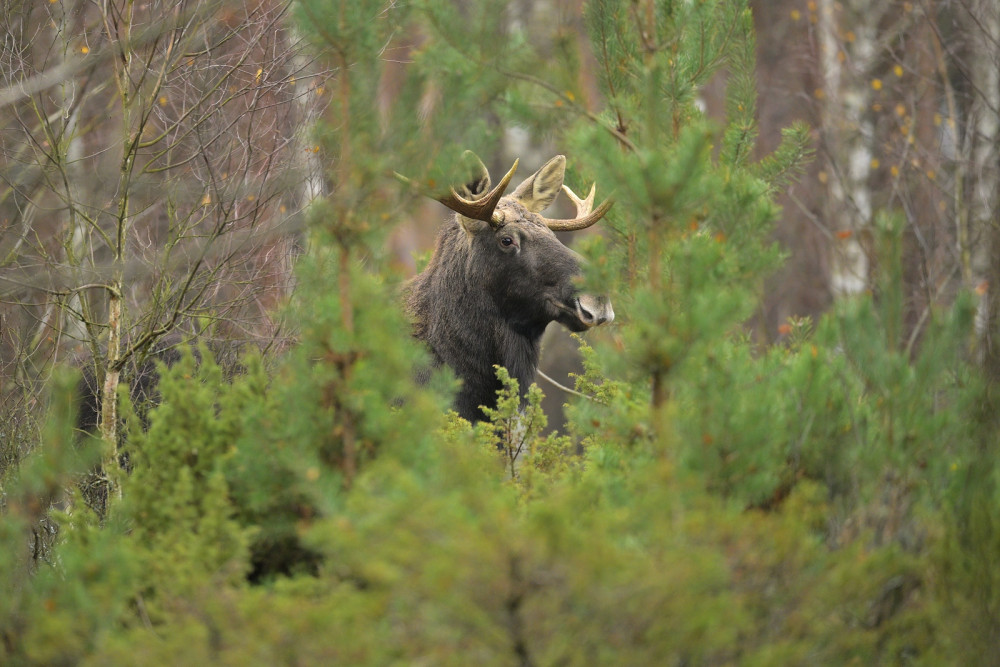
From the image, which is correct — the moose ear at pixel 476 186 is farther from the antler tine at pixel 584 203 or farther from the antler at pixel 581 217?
the antler tine at pixel 584 203

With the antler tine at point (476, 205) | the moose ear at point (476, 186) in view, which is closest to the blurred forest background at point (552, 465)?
the antler tine at point (476, 205)

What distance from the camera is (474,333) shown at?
6.94m

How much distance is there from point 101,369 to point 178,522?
2521 mm

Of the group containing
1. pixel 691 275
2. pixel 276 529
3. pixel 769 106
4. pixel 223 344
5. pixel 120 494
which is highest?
pixel 769 106

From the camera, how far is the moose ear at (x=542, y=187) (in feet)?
24.1

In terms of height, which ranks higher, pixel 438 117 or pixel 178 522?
pixel 438 117

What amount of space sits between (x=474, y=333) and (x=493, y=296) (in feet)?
0.90

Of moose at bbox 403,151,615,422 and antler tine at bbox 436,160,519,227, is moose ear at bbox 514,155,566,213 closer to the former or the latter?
moose at bbox 403,151,615,422

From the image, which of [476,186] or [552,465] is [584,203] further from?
[552,465]

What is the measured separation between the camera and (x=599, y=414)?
13.1ft

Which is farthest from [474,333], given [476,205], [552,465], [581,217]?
[552,465]

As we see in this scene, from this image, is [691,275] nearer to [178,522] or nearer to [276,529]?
[276,529]

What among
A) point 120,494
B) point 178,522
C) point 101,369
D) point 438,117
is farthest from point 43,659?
point 101,369

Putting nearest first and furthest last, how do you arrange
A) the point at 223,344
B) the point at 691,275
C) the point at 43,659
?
the point at 43,659, the point at 691,275, the point at 223,344
